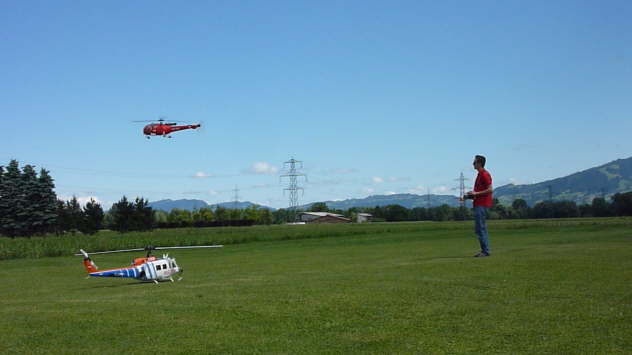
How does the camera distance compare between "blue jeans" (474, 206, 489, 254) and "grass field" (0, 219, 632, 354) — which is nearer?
"grass field" (0, 219, 632, 354)

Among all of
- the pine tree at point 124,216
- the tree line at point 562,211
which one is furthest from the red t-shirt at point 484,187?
the tree line at point 562,211

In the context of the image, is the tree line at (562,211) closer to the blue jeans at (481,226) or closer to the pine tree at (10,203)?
the pine tree at (10,203)

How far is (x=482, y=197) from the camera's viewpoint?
1834cm

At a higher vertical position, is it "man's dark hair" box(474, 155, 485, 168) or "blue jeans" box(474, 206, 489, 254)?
"man's dark hair" box(474, 155, 485, 168)

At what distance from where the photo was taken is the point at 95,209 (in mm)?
109875

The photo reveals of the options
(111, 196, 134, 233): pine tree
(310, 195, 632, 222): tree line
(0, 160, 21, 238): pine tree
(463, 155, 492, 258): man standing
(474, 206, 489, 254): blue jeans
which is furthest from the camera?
(310, 195, 632, 222): tree line

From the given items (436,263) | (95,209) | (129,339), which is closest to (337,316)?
(129,339)

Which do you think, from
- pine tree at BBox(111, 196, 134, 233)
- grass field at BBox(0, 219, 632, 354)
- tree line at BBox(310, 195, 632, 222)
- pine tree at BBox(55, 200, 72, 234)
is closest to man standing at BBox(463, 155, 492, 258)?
grass field at BBox(0, 219, 632, 354)

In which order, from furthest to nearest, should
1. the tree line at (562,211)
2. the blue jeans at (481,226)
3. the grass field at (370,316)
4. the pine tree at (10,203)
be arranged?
1. the tree line at (562,211)
2. the pine tree at (10,203)
3. the blue jeans at (481,226)
4. the grass field at (370,316)

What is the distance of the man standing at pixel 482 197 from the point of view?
1823cm

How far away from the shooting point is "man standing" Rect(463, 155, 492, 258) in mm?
18234

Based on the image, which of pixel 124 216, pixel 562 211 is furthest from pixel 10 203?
pixel 562 211

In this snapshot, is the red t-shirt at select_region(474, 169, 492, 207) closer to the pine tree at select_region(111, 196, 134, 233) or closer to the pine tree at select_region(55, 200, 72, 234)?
the pine tree at select_region(111, 196, 134, 233)

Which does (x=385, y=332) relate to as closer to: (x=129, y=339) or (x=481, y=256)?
(x=129, y=339)
